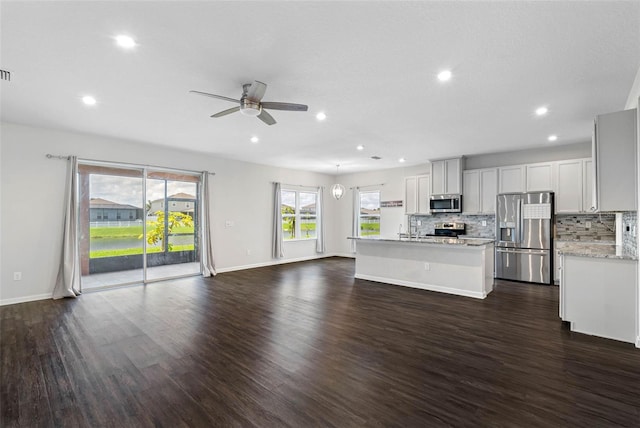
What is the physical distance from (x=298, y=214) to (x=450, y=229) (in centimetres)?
436

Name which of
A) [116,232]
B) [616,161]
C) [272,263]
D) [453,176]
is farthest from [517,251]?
[116,232]

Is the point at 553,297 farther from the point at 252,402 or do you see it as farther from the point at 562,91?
the point at 252,402

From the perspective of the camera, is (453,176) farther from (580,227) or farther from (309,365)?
(309,365)

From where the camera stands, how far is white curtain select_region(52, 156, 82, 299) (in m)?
4.96

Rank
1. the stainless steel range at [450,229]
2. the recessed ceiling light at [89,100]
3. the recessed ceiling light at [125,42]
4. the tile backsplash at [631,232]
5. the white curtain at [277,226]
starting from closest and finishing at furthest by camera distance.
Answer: the recessed ceiling light at [125,42] → the tile backsplash at [631,232] → the recessed ceiling light at [89,100] → the stainless steel range at [450,229] → the white curtain at [277,226]

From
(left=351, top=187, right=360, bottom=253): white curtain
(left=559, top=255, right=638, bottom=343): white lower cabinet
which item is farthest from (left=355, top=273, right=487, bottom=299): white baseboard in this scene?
(left=351, top=187, right=360, bottom=253): white curtain

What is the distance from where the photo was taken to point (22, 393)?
89.2 inches

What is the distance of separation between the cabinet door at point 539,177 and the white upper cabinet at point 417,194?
2.11 metres

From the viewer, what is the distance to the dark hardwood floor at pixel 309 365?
6.64ft

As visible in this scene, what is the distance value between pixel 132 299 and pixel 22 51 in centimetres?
363

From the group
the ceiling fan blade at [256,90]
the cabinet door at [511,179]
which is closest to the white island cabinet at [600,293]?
the cabinet door at [511,179]

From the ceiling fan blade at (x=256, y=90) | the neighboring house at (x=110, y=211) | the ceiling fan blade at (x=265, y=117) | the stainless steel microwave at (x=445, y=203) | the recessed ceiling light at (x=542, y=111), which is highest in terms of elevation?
the recessed ceiling light at (x=542, y=111)

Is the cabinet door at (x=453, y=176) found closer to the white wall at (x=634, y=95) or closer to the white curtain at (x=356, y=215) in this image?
the white curtain at (x=356, y=215)

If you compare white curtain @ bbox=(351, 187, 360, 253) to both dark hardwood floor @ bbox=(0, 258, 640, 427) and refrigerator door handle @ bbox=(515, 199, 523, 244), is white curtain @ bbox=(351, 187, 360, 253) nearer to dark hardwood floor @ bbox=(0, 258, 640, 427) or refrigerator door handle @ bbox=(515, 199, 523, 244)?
refrigerator door handle @ bbox=(515, 199, 523, 244)
